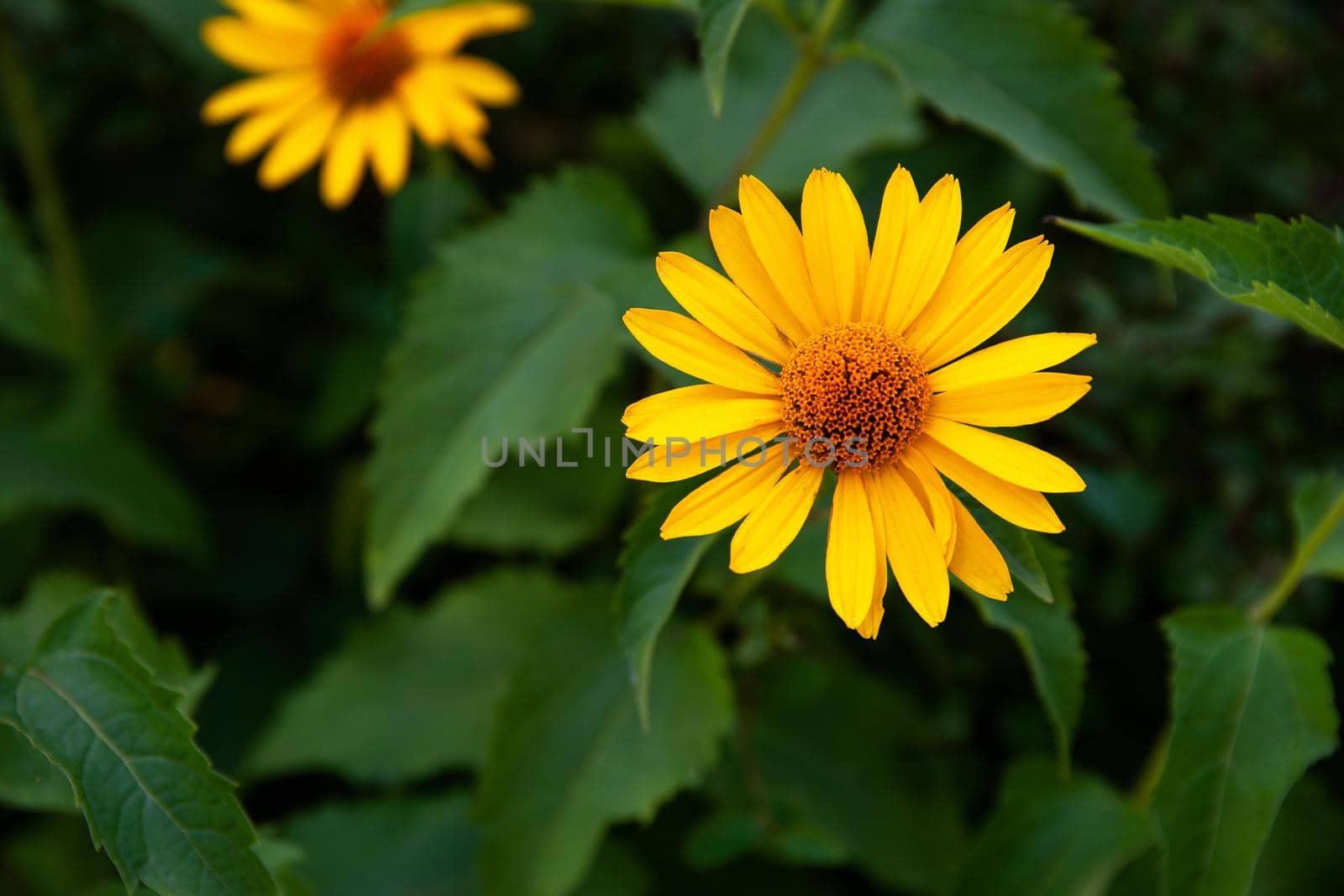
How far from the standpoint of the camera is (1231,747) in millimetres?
1104

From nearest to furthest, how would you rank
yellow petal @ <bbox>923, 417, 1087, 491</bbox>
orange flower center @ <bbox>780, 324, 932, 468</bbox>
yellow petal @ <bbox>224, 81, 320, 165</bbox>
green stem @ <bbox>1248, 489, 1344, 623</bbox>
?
yellow petal @ <bbox>923, 417, 1087, 491</bbox>, orange flower center @ <bbox>780, 324, 932, 468</bbox>, green stem @ <bbox>1248, 489, 1344, 623</bbox>, yellow petal @ <bbox>224, 81, 320, 165</bbox>

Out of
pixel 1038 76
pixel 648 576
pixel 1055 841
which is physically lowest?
pixel 1055 841

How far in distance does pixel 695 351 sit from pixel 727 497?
0.14m

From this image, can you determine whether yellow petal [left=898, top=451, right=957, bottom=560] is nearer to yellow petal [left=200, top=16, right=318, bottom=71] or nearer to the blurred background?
the blurred background

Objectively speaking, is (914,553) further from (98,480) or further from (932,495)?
(98,480)

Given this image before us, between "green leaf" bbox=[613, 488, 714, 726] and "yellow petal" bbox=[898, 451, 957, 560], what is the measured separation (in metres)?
0.19

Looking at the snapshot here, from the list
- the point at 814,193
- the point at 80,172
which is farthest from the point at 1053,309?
the point at 80,172

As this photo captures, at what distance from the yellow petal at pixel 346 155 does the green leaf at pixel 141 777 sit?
866mm

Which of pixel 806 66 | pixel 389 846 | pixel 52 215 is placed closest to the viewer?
pixel 806 66

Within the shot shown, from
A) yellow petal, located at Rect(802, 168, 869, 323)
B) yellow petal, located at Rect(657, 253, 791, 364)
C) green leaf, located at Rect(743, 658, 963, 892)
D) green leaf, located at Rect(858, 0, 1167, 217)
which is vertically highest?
green leaf, located at Rect(858, 0, 1167, 217)

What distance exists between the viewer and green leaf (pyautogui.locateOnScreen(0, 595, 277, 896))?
1006 mm

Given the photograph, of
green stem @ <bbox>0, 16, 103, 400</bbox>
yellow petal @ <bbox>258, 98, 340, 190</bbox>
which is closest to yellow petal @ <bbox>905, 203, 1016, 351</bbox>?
yellow petal @ <bbox>258, 98, 340, 190</bbox>

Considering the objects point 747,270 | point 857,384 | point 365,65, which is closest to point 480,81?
point 365,65

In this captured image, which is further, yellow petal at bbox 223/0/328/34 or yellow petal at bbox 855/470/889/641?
yellow petal at bbox 223/0/328/34
